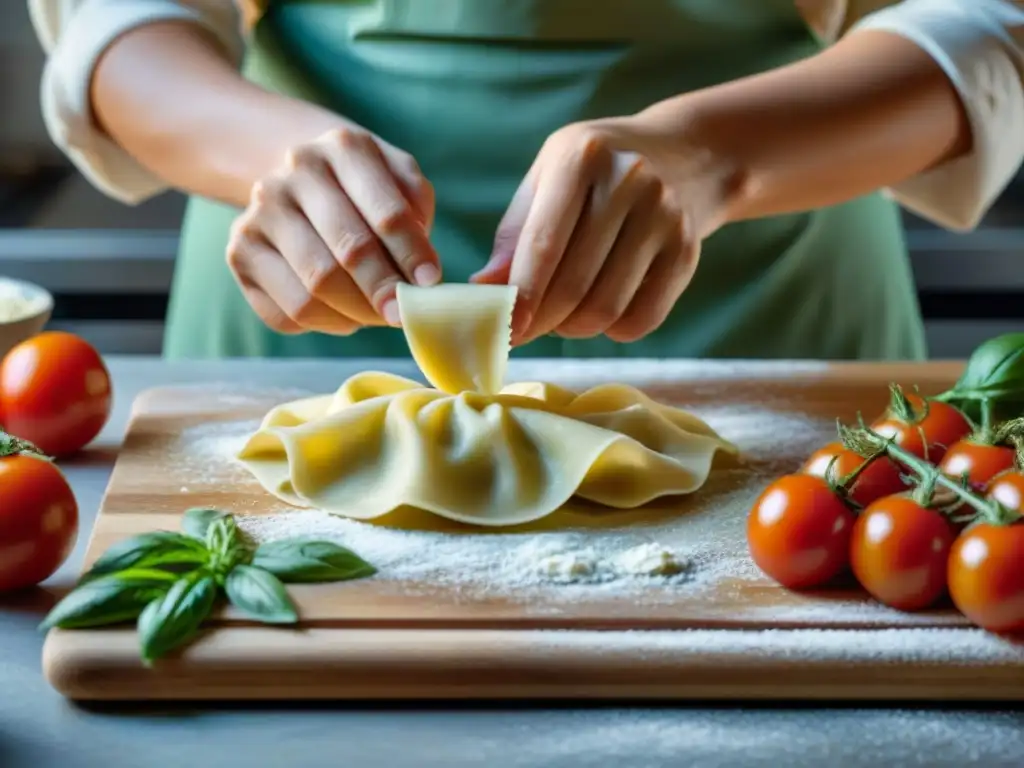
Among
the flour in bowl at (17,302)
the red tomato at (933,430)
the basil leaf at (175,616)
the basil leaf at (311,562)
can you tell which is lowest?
the flour in bowl at (17,302)

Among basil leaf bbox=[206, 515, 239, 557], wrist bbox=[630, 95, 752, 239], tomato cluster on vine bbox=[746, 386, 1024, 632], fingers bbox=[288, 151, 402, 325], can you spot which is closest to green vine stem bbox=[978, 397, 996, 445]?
tomato cluster on vine bbox=[746, 386, 1024, 632]

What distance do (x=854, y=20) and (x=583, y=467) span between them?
100 centimetres

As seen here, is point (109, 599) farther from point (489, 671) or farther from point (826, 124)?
point (826, 124)

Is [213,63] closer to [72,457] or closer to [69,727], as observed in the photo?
[72,457]

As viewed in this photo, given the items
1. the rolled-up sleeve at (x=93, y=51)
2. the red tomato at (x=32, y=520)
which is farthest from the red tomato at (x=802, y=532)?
the rolled-up sleeve at (x=93, y=51)

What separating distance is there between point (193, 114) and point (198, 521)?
0.66 meters

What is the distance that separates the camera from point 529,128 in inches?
75.4

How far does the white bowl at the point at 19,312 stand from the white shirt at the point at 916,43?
1.02 ft

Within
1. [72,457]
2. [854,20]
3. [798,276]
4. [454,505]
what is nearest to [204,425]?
[72,457]

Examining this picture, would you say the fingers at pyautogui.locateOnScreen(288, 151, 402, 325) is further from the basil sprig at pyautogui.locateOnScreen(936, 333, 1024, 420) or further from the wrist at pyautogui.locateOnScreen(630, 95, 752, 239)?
the basil sprig at pyautogui.locateOnScreen(936, 333, 1024, 420)

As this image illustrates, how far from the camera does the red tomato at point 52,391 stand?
59.9 inches

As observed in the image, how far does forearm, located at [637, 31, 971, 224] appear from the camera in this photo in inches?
63.1

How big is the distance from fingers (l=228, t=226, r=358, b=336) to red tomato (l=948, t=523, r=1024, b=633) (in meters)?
0.69

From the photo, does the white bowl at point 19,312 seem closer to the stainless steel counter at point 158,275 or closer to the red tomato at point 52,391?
the red tomato at point 52,391
